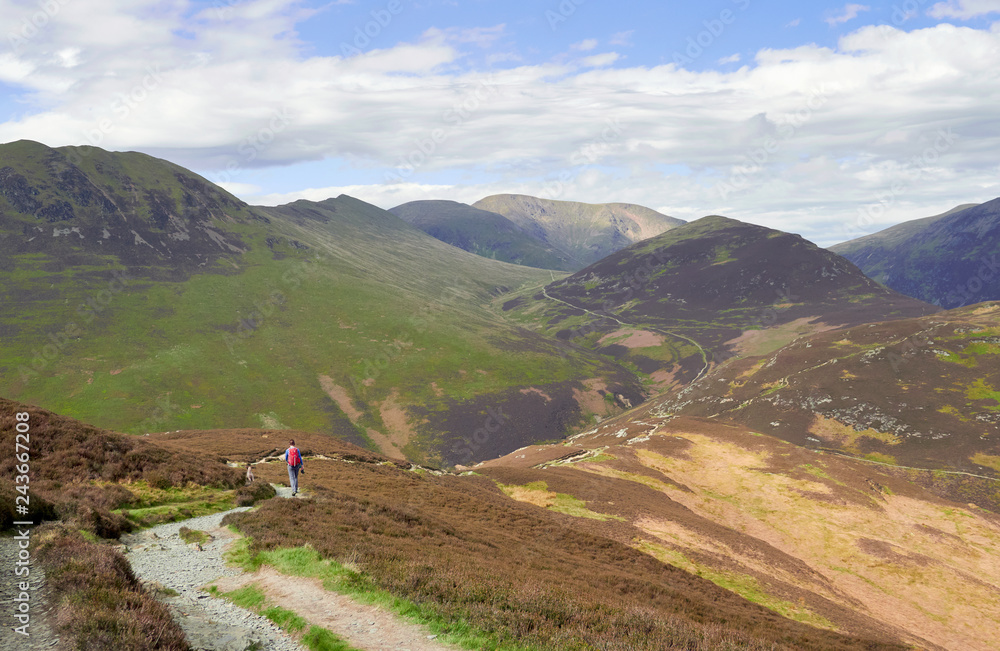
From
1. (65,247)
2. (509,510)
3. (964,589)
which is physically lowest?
(964,589)

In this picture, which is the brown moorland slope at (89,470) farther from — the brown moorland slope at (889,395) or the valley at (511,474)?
the brown moorland slope at (889,395)

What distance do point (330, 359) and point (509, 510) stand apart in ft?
447

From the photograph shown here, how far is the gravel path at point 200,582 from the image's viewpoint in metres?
13.5

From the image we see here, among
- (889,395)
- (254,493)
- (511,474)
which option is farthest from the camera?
(889,395)

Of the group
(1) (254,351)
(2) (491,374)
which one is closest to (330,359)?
(1) (254,351)

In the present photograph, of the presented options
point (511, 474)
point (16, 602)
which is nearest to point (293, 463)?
point (16, 602)

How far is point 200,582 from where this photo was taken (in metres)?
17.3

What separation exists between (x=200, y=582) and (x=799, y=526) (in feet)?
185

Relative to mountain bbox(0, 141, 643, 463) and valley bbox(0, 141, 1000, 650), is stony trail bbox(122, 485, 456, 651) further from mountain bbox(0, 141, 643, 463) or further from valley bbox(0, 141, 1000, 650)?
mountain bbox(0, 141, 643, 463)

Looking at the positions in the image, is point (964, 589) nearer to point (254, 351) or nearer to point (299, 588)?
point (299, 588)

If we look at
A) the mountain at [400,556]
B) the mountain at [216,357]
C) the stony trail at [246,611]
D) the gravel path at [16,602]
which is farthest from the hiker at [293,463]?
the mountain at [216,357]

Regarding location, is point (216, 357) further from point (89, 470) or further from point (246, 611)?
point (246, 611)

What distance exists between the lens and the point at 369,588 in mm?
16953

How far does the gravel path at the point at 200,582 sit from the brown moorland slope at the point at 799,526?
3146cm
